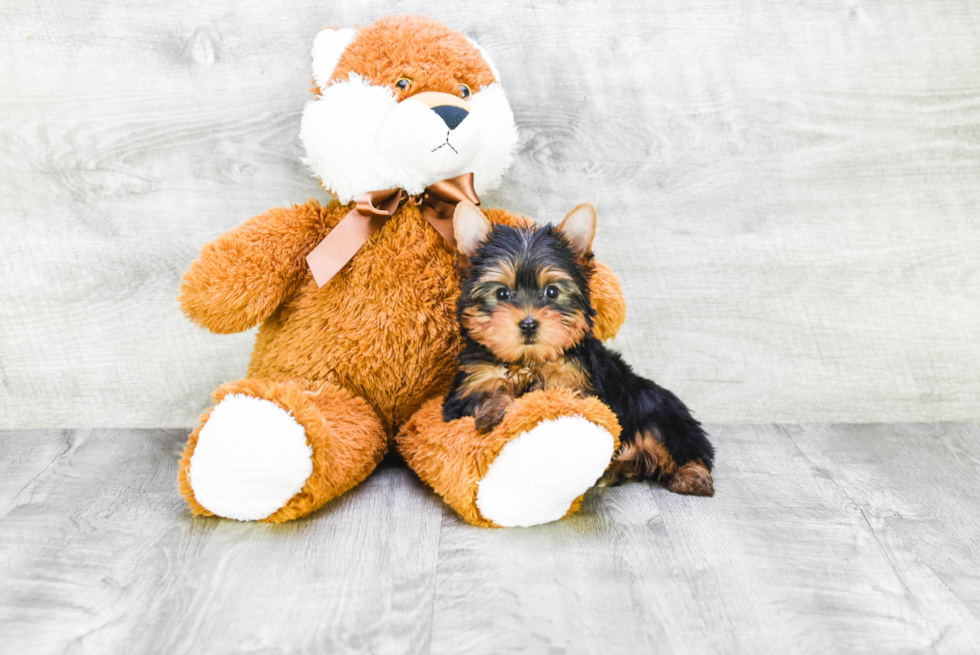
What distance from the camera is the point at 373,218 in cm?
118

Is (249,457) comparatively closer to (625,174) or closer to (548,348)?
(548,348)

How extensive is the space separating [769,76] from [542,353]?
2.69 ft

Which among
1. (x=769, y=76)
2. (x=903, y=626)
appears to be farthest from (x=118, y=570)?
(x=769, y=76)

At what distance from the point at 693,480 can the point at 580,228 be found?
0.44 metres

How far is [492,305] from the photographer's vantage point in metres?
1.02

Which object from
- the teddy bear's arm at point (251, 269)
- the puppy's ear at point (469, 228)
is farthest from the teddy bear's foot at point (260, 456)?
the puppy's ear at point (469, 228)

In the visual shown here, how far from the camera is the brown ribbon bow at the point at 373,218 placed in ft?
3.78

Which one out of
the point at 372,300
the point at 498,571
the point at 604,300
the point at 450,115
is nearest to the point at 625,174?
the point at 604,300

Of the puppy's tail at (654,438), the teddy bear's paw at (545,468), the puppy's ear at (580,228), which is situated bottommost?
the puppy's tail at (654,438)

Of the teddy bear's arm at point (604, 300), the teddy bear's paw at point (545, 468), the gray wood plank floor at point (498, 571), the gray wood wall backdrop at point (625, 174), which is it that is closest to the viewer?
the gray wood plank floor at point (498, 571)

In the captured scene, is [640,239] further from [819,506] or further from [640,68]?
[819,506]

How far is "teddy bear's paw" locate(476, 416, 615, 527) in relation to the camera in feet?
3.19

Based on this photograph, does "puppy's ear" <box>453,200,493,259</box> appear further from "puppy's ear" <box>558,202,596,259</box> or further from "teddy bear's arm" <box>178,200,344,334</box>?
"teddy bear's arm" <box>178,200,344,334</box>

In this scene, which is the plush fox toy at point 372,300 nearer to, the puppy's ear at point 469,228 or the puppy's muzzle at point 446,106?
the puppy's muzzle at point 446,106
